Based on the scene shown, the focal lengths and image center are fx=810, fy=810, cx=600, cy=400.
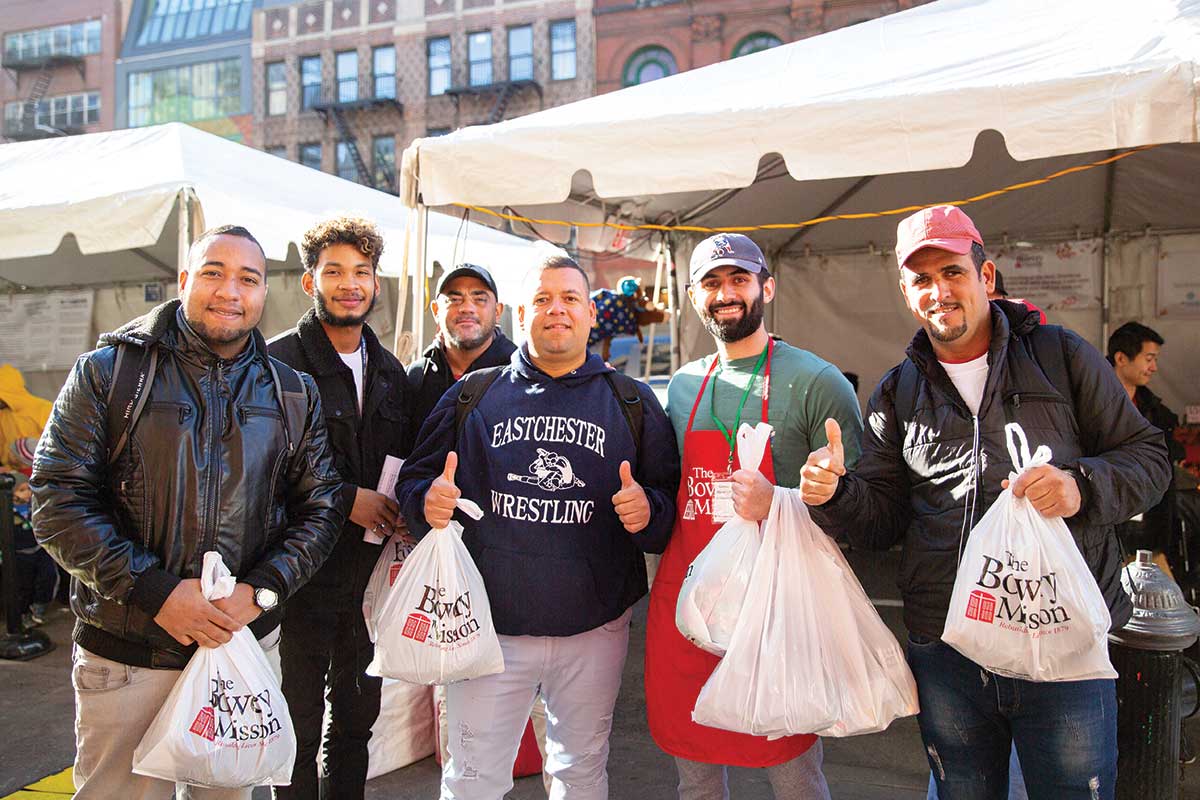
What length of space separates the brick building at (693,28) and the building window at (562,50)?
2.94 ft

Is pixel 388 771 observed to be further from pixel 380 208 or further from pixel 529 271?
pixel 380 208

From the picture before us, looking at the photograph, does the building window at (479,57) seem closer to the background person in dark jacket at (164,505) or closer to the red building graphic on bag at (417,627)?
the background person in dark jacket at (164,505)

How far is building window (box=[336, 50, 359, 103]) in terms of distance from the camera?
26.7m

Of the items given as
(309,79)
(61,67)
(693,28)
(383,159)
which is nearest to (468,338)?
(693,28)

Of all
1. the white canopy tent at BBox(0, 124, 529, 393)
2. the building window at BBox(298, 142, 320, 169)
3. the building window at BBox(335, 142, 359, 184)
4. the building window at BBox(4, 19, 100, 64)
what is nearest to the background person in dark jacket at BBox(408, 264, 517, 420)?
the white canopy tent at BBox(0, 124, 529, 393)

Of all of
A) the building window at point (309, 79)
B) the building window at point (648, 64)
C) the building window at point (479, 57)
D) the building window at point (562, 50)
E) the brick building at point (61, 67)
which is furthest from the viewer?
the brick building at point (61, 67)

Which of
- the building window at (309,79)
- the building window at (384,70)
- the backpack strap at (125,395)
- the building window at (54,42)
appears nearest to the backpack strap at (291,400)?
the backpack strap at (125,395)

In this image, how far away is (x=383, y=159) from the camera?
86.4 ft

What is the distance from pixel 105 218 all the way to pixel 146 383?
3529 mm

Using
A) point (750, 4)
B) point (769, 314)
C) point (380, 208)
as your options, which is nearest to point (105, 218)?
point (380, 208)

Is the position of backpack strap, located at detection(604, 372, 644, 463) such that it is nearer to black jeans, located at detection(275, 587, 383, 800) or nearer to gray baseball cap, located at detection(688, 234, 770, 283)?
gray baseball cap, located at detection(688, 234, 770, 283)

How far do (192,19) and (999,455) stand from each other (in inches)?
1324

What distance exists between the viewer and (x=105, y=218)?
4.76m

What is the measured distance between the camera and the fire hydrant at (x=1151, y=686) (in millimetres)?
2269
